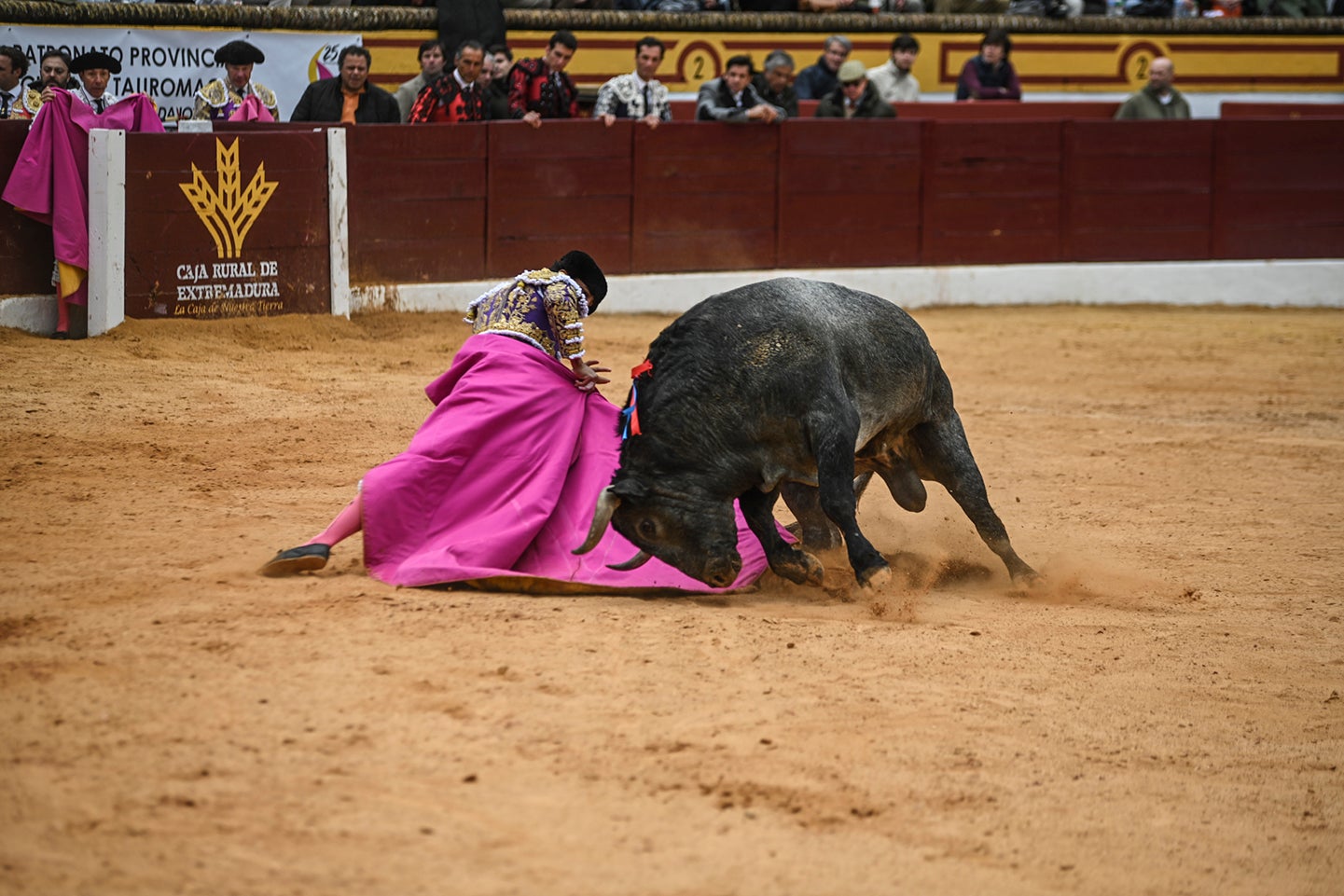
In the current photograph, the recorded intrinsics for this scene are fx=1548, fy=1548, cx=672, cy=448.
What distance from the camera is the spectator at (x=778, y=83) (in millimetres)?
11133

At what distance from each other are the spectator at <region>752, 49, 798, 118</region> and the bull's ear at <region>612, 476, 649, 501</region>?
7.10 meters

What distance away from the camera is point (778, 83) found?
37.0 ft

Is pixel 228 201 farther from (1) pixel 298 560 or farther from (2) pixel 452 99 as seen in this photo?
(1) pixel 298 560

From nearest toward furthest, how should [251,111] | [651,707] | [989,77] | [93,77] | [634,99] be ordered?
[651,707]
[93,77]
[251,111]
[634,99]
[989,77]

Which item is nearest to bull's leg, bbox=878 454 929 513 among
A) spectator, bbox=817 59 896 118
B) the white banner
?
the white banner

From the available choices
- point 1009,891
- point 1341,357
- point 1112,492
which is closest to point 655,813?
point 1009,891

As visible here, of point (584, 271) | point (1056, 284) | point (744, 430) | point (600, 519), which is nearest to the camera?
point (600, 519)

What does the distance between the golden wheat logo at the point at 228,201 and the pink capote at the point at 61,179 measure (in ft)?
1.91

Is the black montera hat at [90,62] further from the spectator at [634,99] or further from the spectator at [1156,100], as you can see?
the spectator at [1156,100]

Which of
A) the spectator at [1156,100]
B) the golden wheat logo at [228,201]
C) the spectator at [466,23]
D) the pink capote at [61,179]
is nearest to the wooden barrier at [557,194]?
the spectator at [466,23]

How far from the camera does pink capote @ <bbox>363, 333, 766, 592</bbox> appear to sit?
4.64 metres

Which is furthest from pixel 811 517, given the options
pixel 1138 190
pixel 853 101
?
pixel 1138 190

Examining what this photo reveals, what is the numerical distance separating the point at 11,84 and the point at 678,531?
19.9 ft

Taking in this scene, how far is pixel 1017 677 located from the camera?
13.8 ft
